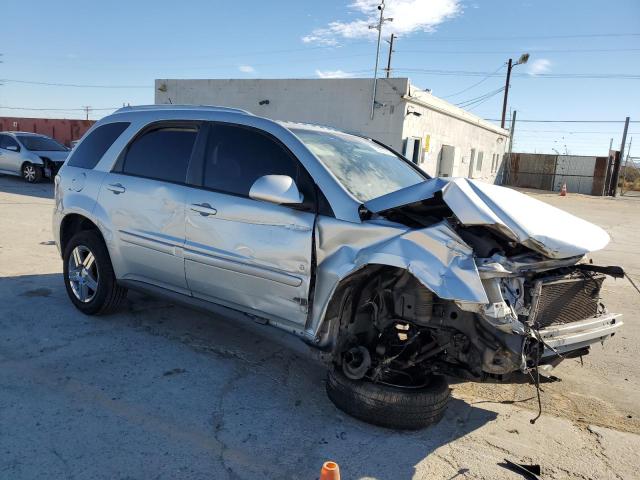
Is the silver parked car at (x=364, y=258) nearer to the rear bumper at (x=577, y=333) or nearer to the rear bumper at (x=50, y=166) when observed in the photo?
the rear bumper at (x=577, y=333)

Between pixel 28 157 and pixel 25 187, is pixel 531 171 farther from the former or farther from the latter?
pixel 25 187

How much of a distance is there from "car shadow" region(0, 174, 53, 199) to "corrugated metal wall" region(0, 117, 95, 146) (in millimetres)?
16314

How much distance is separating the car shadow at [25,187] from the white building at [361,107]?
6265 millimetres

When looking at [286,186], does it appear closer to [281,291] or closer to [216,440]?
[281,291]

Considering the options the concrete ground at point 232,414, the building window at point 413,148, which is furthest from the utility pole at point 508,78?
the concrete ground at point 232,414

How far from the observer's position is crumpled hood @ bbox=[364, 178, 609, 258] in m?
2.94

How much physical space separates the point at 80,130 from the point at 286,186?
36139 millimetres

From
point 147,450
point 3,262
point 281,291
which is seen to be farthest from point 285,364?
point 3,262

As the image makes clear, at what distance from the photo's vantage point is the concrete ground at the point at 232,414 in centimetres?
291

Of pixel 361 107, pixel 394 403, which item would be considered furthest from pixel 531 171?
pixel 394 403

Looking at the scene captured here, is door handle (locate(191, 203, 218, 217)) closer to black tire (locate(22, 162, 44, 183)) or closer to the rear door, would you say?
the rear door

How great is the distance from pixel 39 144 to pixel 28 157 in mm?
693

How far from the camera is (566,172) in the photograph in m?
38.4

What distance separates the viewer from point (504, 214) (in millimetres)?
3006
